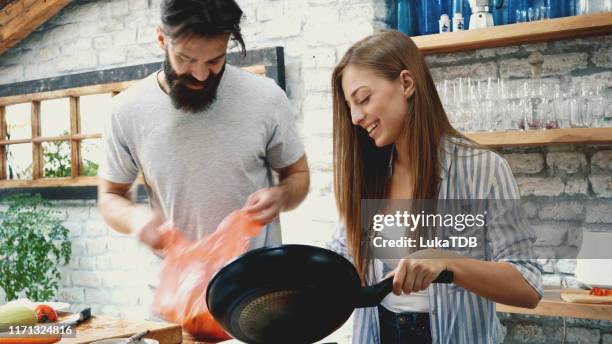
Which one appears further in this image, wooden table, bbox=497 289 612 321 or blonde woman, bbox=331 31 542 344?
wooden table, bbox=497 289 612 321

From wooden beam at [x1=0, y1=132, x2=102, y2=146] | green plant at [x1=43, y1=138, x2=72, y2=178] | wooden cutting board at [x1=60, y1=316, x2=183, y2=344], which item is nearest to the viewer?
wooden cutting board at [x1=60, y1=316, x2=183, y2=344]

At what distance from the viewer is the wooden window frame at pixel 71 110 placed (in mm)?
4180

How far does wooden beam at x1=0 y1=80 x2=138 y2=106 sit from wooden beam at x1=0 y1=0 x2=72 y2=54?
1.21 ft

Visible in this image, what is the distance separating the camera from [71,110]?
448 cm

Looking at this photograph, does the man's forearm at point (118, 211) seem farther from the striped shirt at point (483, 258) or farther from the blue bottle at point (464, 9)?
the blue bottle at point (464, 9)

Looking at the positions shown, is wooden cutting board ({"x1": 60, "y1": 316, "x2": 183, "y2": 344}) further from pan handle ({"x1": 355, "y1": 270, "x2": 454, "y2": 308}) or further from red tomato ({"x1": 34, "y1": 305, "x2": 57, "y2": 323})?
pan handle ({"x1": 355, "y1": 270, "x2": 454, "y2": 308})

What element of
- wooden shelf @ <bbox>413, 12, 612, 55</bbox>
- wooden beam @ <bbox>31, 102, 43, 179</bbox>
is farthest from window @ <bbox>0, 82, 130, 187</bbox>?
wooden shelf @ <bbox>413, 12, 612, 55</bbox>

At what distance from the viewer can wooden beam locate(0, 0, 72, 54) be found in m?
4.45

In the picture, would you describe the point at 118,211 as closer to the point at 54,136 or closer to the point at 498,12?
the point at 498,12

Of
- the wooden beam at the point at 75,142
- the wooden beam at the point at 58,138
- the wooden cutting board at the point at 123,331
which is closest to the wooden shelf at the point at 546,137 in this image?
the wooden cutting board at the point at 123,331

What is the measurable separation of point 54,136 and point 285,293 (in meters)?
3.79

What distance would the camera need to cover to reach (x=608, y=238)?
2830 mm

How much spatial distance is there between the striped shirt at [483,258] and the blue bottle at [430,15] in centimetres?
152

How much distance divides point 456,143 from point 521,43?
5.02 ft
